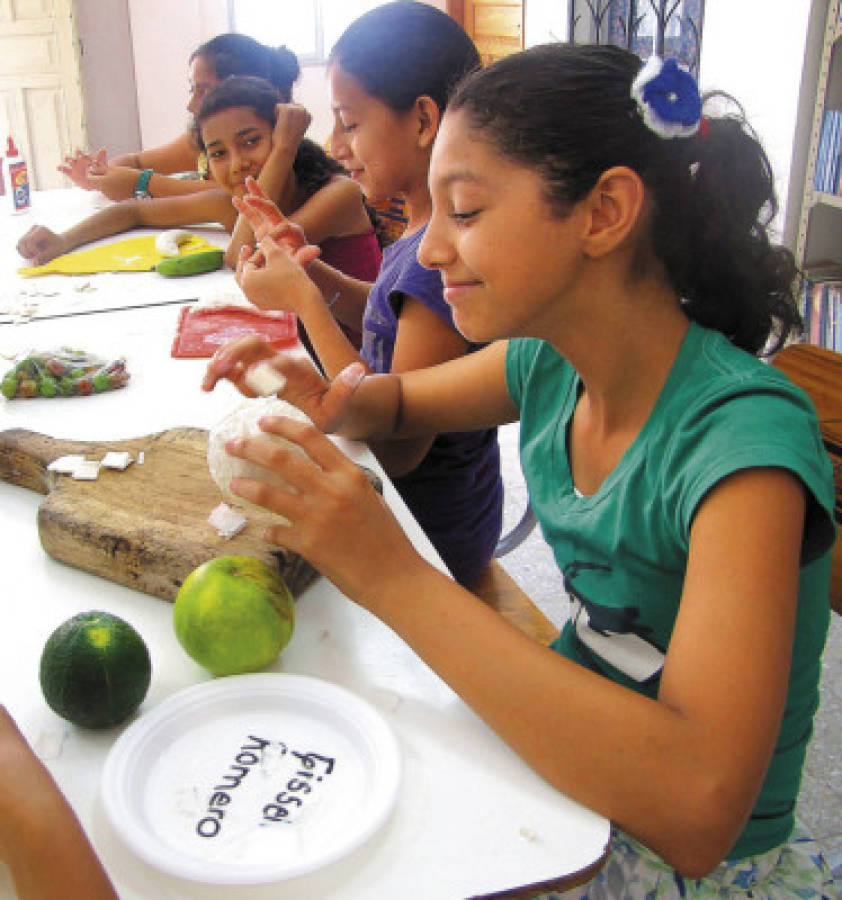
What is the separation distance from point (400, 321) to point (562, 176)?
665 millimetres

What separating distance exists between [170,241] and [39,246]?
0.37 meters

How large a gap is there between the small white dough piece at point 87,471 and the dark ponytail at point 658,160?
2.13 feet

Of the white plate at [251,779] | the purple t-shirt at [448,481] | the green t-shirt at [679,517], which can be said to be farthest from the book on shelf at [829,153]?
the white plate at [251,779]

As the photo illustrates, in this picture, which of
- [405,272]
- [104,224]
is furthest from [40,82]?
[405,272]

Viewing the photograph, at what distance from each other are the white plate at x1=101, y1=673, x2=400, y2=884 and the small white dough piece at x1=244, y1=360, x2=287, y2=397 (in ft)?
1.85

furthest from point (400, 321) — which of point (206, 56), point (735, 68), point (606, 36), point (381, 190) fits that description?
point (606, 36)

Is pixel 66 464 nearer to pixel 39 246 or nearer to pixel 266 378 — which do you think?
pixel 266 378

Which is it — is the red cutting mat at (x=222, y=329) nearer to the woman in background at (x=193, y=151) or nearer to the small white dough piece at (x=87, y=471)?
the small white dough piece at (x=87, y=471)

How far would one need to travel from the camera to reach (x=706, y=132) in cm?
94

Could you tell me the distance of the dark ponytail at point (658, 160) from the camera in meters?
0.91

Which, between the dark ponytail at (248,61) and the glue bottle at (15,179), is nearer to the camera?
the dark ponytail at (248,61)

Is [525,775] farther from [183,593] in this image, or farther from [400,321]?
[400,321]

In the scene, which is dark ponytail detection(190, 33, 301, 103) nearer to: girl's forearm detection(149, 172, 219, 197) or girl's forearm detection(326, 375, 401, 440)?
girl's forearm detection(149, 172, 219, 197)

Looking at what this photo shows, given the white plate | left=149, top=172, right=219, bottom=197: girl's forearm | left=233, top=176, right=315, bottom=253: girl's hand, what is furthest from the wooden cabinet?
the white plate
